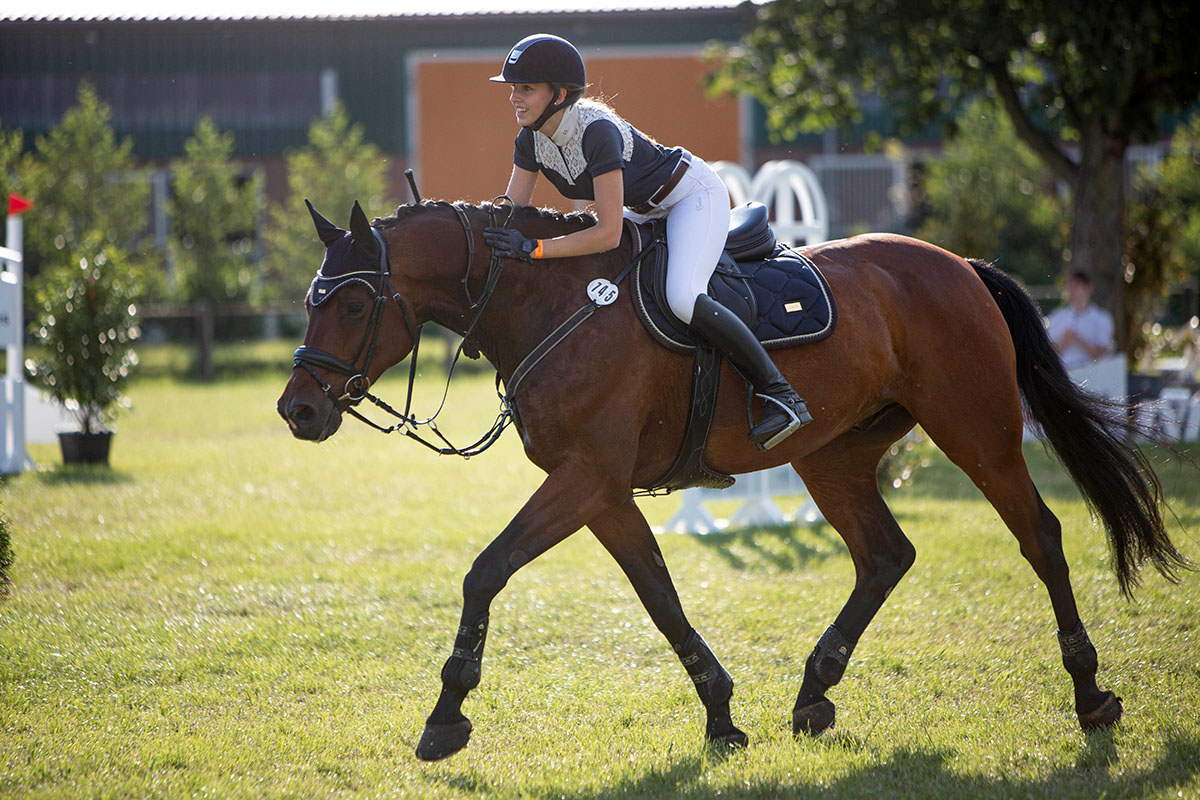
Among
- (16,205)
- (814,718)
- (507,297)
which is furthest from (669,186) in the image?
(16,205)

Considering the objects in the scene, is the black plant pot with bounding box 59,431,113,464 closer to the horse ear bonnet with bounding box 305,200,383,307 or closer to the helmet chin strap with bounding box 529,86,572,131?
the horse ear bonnet with bounding box 305,200,383,307

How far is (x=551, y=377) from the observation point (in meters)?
4.00

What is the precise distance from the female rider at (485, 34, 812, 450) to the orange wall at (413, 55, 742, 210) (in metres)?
20.9

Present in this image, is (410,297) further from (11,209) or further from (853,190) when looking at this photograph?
(853,190)

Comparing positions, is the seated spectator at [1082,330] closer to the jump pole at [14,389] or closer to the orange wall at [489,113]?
the jump pole at [14,389]

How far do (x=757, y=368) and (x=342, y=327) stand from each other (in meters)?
1.54

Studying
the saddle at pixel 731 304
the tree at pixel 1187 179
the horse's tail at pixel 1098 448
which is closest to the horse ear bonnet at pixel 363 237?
the saddle at pixel 731 304

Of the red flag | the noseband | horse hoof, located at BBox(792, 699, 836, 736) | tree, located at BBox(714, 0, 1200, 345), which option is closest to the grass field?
horse hoof, located at BBox(792, 699, 836, 736)

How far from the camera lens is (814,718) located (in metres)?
4.46

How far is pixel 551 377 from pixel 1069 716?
2569 millimetres

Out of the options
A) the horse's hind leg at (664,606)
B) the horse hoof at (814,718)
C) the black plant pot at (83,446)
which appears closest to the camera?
the horse's hind leg at (664,606)

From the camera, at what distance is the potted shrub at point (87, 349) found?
11.4 metres

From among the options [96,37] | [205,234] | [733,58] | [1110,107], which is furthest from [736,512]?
[96,37]

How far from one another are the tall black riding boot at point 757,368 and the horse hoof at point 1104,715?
164 cm
